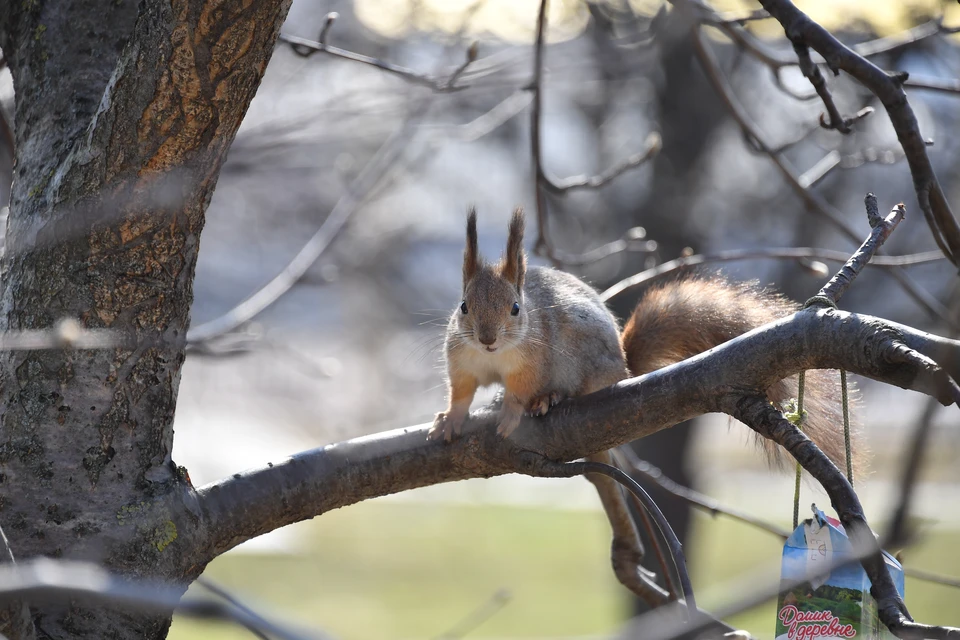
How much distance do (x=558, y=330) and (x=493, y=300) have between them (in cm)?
19

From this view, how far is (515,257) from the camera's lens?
2.42m

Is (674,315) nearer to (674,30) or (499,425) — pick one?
(499,425)

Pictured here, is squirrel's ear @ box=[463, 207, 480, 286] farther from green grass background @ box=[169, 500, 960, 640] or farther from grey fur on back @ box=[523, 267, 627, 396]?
green grass background @ box=[169, 500, 960, 640]

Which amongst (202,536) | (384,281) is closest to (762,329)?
(202,536)

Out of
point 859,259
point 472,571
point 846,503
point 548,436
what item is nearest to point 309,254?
point 548,436

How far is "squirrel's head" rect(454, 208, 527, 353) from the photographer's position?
233 centimetres

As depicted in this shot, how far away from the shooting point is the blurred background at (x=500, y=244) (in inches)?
203

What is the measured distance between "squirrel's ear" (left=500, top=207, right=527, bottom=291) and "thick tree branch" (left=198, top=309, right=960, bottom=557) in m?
0.54

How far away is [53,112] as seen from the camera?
1.66 metres

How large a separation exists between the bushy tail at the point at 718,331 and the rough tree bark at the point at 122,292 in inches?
44.5

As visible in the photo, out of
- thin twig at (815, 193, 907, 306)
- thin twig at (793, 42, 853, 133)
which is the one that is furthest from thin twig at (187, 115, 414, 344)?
thin twig at (815, 193, 907, 306)

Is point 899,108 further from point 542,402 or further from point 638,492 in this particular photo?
point 542,402

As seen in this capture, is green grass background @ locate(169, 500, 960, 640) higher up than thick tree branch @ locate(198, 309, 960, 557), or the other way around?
thick tree branch @ locate(198, 309, 960, 557)

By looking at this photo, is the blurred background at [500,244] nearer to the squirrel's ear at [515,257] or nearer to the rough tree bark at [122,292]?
the squirrel's ear at [515,257]
